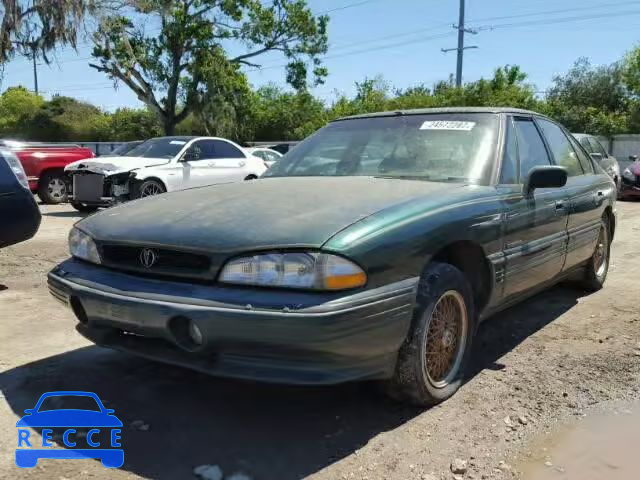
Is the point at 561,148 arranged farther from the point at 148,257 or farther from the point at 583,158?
→ the point at 148,257

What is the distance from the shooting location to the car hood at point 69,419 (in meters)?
2.90

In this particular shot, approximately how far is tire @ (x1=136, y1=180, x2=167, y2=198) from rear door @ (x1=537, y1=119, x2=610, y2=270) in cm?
714

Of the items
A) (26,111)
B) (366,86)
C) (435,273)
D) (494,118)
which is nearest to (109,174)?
(494,118)

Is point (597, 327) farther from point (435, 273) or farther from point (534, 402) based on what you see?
point (435, 273)

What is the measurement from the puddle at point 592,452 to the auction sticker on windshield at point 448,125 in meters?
1.84

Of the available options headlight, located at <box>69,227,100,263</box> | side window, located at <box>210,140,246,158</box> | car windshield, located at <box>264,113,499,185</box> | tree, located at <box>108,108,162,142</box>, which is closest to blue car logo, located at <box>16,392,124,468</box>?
headlight, located at <box>69,227,100,263</box>

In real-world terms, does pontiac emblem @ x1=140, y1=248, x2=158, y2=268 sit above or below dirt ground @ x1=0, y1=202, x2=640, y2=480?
above

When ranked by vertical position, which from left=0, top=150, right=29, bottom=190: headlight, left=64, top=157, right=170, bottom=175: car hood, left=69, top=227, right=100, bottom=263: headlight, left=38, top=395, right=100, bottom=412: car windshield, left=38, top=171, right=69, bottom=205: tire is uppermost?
left=0, top=150, right=29, bottom=190: headlight

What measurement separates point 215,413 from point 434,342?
114cm

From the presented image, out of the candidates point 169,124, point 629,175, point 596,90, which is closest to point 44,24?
point 169,124

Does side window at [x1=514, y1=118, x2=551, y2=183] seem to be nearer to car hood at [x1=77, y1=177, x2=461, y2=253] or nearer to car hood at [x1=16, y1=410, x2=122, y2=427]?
car hood at [x1=77, y1=177, x2=461, y2=253]

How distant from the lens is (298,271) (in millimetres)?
2547

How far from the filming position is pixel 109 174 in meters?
10.5

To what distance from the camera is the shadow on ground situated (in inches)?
104
